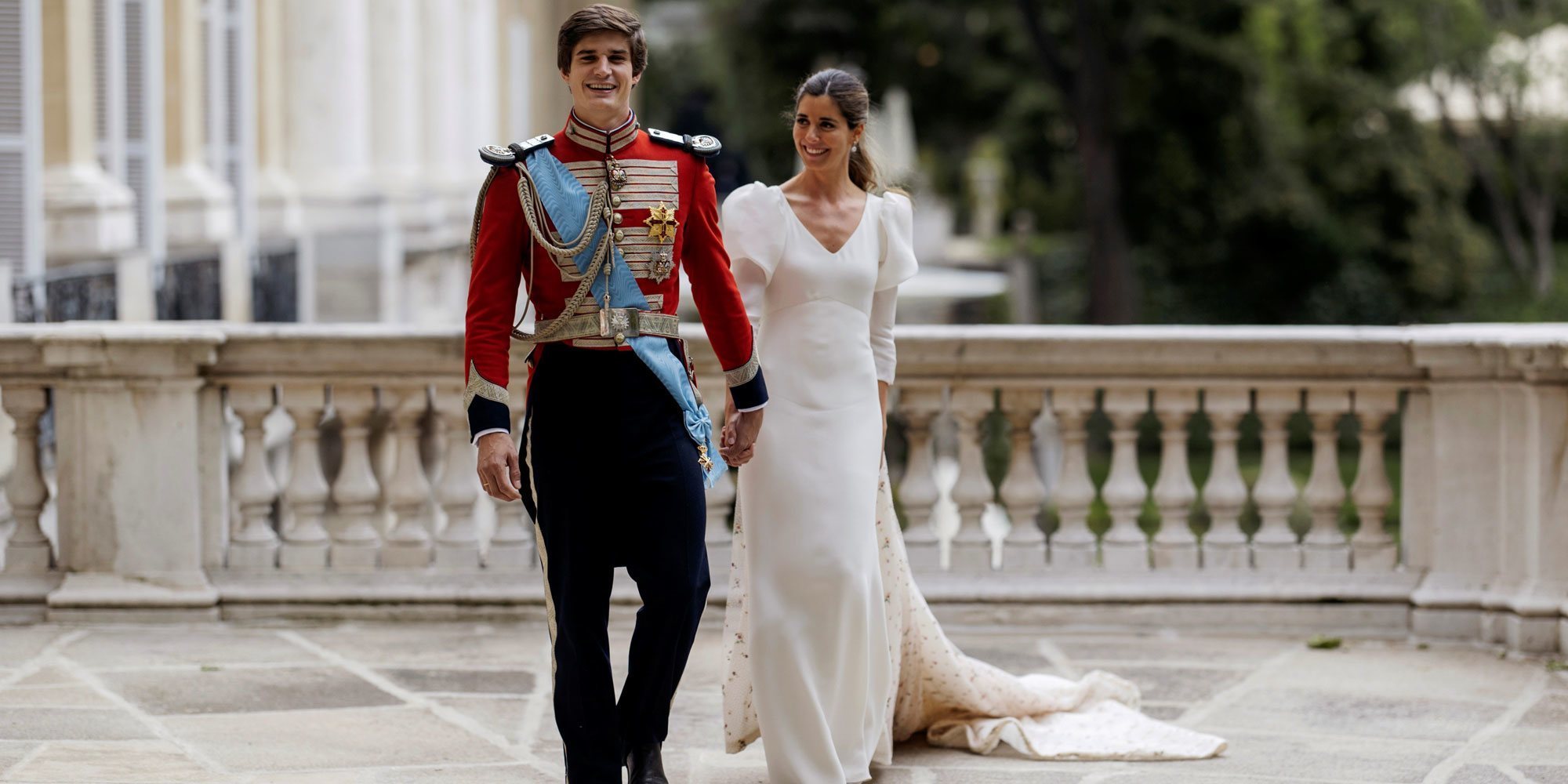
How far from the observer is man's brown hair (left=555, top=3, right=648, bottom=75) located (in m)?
4.56

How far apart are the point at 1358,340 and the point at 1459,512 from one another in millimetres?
652

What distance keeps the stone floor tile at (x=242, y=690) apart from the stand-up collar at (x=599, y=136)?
2106mm

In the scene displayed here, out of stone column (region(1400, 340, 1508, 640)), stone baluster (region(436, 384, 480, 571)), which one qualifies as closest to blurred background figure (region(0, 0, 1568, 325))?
stone baluster (region(436, 384, 480, 571))

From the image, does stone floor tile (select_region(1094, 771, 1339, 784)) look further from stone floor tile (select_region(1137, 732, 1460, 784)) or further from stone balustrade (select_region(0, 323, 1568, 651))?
stone balustrade (select_region(0, 323, 1568, 651))

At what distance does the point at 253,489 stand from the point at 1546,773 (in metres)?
4.17

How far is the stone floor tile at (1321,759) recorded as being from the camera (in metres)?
5.47

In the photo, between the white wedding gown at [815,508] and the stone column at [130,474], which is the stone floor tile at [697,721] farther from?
the stone column at [130,474]

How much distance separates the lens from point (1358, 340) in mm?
7148

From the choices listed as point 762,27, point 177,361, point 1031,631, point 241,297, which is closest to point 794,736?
point 1031,631

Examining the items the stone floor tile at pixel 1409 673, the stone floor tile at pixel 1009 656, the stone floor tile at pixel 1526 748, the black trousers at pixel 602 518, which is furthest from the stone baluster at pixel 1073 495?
the black trousers at pixel 602 518

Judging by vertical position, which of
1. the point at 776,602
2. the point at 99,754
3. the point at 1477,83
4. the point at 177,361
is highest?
the point at 1477,83

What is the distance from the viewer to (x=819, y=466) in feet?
16.4

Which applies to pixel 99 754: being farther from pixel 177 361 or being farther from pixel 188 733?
pixel 177 361

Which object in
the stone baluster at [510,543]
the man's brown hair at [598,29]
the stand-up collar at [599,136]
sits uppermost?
the man's brown hair at [598,29]
